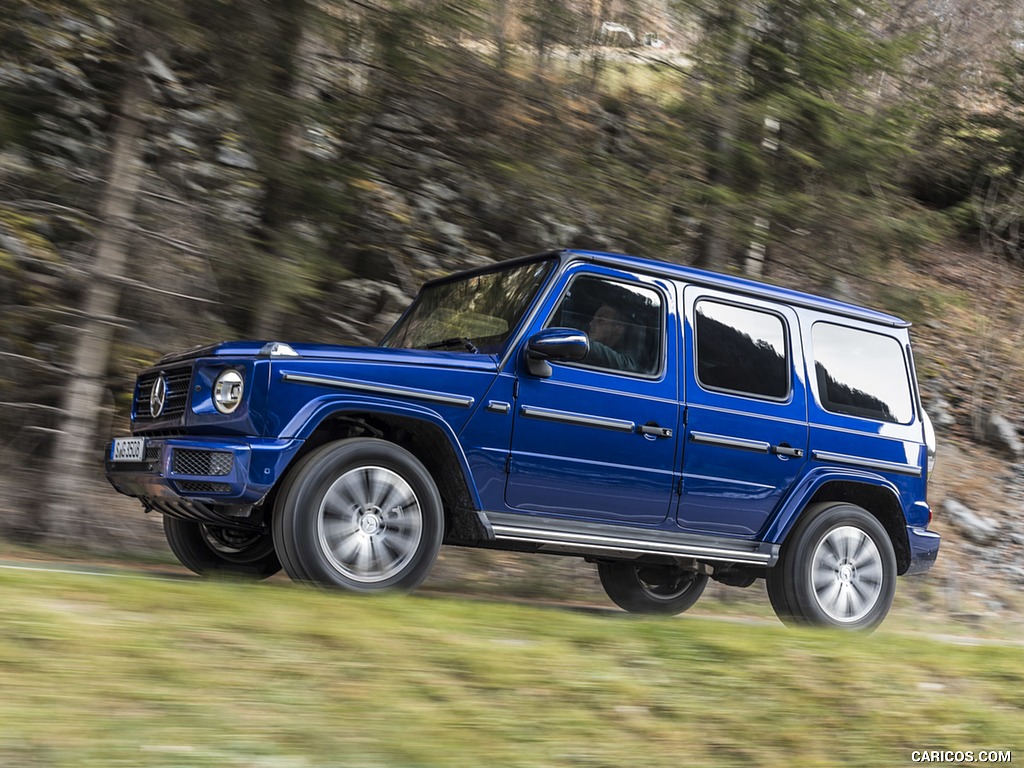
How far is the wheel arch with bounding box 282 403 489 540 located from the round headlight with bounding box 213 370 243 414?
0.43 m

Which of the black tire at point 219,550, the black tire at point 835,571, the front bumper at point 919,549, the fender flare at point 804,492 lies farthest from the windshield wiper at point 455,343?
the front bumper at point 919,549

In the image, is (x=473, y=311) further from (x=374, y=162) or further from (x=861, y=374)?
(x=374, y=162)

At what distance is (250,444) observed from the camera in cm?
531

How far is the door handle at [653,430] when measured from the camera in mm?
6609

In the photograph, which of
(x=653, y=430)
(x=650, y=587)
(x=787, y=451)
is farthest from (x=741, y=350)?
(x=650, y=587)

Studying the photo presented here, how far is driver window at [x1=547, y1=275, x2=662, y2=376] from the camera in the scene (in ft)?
21.4

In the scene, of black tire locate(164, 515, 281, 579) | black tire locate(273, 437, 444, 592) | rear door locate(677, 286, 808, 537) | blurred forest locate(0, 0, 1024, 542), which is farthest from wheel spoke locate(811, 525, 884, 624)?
blurred forest locate(0, 0, 1024, 542)

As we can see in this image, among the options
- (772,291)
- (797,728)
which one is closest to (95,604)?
(797,728)

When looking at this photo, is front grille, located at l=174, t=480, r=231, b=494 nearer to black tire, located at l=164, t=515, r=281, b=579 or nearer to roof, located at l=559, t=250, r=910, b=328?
black tire, located at l=164, t=515, r=281, b=579

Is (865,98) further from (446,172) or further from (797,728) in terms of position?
(797,728)

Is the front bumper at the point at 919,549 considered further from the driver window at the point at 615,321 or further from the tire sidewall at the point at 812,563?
the driver window at the point at 615,321

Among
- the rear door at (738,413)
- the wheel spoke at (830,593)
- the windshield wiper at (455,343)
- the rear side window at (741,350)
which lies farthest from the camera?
the wheel spoke at (830,593)

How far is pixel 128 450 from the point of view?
232 inches

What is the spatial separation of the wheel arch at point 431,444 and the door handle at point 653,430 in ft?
3.90
